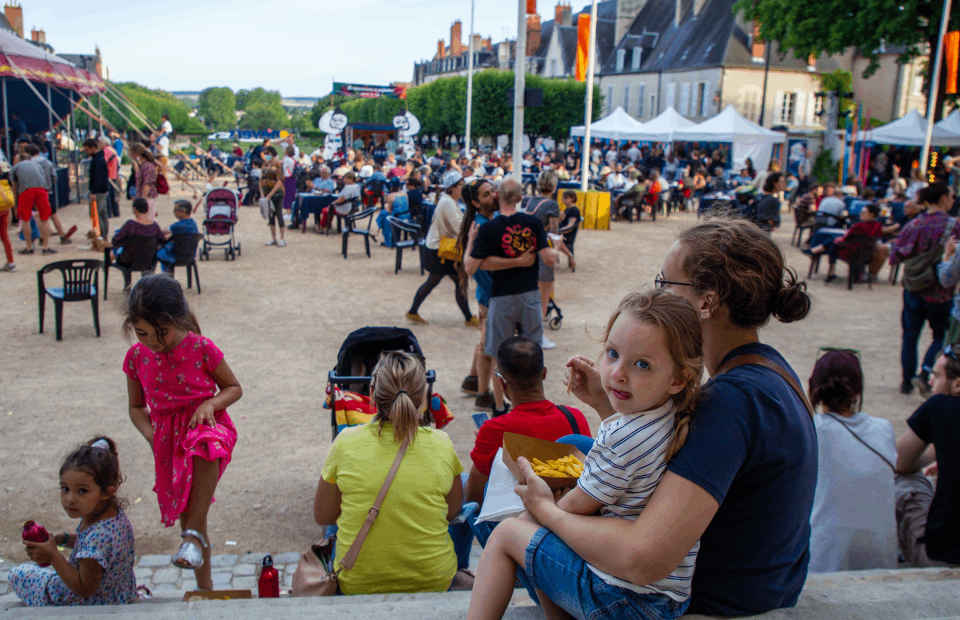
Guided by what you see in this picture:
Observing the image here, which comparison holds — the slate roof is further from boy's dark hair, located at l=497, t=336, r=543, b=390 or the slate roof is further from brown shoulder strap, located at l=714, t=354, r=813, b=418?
brown shoulder strap, located at l=714, t=354, r=813, b=418

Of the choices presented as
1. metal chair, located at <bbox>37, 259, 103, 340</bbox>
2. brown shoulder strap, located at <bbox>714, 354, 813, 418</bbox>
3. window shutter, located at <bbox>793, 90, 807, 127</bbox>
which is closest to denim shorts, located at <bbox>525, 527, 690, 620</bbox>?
brown shoulder strap, located at <bbox>714, 354, 813, 418</bbox>

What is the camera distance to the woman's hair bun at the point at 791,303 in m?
1.64

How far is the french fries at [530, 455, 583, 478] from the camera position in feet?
6.57

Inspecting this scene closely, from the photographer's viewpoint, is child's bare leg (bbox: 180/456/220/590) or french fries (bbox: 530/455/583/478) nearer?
french fries (bbox: 530/455/583/478)

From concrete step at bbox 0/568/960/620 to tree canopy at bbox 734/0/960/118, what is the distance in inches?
935

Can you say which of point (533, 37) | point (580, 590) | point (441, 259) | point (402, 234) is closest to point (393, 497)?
point (580, 590)

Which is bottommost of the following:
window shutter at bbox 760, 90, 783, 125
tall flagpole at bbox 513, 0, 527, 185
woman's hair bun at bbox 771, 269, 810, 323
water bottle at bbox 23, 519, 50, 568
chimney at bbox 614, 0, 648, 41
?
water bottle at bbox 23, 519, 50, 568

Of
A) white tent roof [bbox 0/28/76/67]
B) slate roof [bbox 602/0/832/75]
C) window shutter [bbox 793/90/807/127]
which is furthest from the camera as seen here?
window shutter [bbox 793/90/807/127]

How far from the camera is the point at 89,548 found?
2.61m

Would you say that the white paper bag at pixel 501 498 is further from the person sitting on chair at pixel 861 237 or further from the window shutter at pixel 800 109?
the window shutter at pixel 800 109

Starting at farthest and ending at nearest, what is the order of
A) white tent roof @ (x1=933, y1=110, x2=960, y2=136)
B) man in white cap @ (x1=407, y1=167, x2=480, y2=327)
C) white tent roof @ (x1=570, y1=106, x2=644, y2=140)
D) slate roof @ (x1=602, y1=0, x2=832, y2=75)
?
slate roof @ (x1=602, y1=0, x2=832, y2=75) < white tent roof @ (x1=570, y1=106, x2=644, y2=140) < white tent roof @ (x1=933, y1=110, x2=960, y2=136) < man in white cap @ (x1=407, y1=167, x2=480, y2=327)

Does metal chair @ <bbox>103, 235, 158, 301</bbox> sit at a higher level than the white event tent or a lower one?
lower

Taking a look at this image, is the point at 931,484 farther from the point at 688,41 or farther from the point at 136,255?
the point at 688,41

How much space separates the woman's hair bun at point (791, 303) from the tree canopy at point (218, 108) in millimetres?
153957
